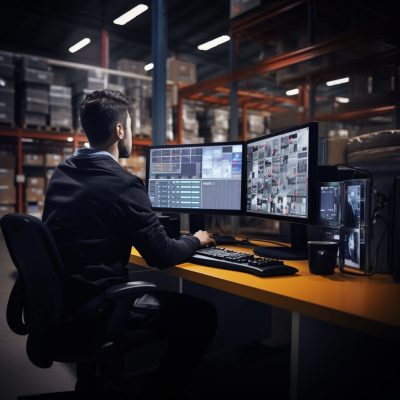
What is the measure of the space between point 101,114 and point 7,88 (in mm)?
6271

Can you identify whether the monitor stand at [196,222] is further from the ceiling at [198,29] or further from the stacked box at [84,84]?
the stacked box at [84,84]

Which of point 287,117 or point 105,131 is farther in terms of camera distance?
point 287,117

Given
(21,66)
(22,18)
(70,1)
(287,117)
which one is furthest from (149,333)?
(22,18)

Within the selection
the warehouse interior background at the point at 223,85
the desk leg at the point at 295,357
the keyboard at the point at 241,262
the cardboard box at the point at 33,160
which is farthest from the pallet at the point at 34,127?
the desk leg at the point at 295,357

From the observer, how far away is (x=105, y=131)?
170 centimetres

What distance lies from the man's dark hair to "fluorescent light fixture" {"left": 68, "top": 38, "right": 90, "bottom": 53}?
36.2 ft

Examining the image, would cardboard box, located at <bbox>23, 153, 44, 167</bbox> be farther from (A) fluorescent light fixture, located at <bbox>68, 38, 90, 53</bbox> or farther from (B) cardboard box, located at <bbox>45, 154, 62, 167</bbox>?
(A) fluorescent light fixture, located at <bbox>68, 38, 90, 53</bbox>

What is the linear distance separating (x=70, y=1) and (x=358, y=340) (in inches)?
441

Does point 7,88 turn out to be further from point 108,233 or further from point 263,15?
point 108,233

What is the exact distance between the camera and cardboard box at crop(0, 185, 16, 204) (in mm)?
7312

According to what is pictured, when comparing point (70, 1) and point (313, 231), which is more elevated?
point (70, 1)

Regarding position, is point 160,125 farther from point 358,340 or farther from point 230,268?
point 358,340

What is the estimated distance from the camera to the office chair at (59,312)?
1.40 meters

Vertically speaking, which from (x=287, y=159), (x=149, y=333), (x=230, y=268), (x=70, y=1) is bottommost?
(x=149, y=333)
